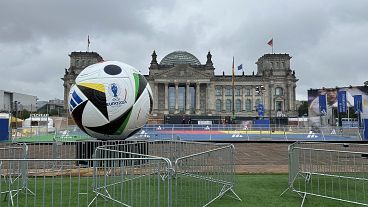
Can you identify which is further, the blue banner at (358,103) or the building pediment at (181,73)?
the building pediment at (181,73)

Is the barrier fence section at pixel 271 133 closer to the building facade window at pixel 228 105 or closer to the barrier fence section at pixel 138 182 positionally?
the barrier fence section at pixel 138 182

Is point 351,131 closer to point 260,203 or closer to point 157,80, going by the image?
point 260,203

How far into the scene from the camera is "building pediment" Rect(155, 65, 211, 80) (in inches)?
4429

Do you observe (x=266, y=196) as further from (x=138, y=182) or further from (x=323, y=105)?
(x=323, y=105)

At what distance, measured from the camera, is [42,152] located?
1758cm

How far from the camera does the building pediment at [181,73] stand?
112m

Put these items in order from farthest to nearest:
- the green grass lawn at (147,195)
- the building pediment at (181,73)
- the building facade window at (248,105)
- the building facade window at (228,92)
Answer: the building facade window at (248,105) < the building facade window at (228,92) < the building pediment at (181,73) < the green grass lawn at (147,195)

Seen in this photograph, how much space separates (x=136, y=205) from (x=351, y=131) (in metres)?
33.3

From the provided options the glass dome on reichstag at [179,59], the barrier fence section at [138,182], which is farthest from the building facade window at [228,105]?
the barrier fence section at [138,182]

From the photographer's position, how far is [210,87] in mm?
115125

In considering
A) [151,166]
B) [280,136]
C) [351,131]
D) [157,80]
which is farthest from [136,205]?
[157,80]

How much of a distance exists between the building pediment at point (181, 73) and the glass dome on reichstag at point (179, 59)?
9679 millimetres

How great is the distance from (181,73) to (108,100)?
101631 mm

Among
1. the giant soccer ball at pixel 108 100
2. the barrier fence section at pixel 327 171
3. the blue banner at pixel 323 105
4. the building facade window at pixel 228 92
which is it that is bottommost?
the barrier fence section at pixel 327 171
